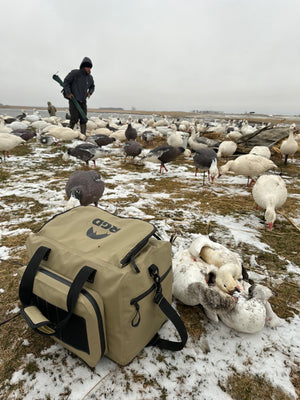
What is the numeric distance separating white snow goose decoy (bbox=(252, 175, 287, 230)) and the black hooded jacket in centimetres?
880

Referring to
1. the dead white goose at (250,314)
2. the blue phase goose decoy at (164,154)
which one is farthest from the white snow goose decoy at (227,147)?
the dead white goose at (250,314)

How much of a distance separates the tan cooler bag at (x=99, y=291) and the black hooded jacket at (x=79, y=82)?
9407 mm

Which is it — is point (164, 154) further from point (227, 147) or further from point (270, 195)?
point (270, 195)

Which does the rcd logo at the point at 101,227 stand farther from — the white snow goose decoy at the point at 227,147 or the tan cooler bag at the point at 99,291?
the white snow goose decoy at the point at 227,147

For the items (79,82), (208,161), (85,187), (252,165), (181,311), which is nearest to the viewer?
(181,311)

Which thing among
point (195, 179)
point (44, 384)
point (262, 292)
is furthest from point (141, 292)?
point (195, 179)

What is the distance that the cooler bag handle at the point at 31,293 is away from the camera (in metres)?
1.53

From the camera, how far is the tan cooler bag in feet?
5.13

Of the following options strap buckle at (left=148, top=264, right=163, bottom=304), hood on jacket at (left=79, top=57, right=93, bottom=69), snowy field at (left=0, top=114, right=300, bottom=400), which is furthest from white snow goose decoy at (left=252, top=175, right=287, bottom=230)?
hood on jacket at (left=79, top=57, right=93, bottom=69)

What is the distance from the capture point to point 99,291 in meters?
1.61

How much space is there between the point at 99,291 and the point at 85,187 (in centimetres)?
298

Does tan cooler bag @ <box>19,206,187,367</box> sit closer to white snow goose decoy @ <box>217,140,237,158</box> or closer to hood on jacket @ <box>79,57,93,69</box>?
white snow goose decoy @ <box>217,140,237,158</box>

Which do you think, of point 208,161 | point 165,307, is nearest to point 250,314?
point 165,307

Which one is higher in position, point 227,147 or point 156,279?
point 227,147
